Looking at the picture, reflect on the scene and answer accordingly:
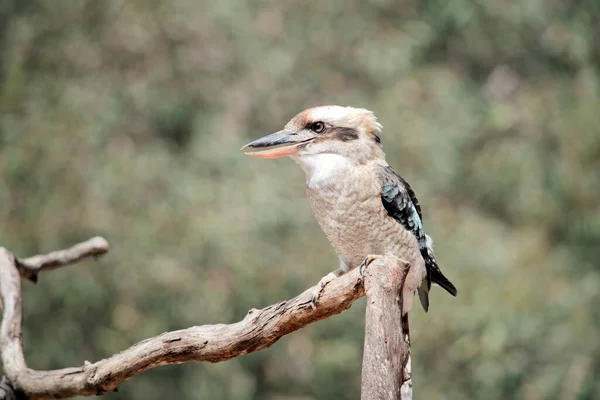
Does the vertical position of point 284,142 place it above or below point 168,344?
above

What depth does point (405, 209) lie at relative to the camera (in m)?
2.04

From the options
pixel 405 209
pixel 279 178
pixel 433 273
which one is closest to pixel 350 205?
pixel 405 209

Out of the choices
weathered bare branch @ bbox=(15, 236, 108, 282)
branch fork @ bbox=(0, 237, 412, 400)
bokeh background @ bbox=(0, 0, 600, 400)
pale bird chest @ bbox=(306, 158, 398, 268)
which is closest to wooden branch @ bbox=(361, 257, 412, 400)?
branch fork @ bbox=(0, 237, 412, 400)

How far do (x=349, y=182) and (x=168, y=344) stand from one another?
58 centimetres

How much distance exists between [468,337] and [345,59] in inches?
87.8

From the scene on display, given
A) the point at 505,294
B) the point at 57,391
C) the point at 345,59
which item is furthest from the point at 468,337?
the point at 57,391

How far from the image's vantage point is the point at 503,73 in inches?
254

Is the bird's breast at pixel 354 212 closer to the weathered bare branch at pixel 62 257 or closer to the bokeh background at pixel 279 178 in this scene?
the weathered bare branch at pixel 62 257

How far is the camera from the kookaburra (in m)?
1.94

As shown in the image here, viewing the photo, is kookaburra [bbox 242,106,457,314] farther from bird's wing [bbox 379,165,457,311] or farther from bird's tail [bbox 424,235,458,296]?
bird's tail [bbox 424,235,458,296]

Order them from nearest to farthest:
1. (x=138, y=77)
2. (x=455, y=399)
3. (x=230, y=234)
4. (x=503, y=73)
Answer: (x=230, y=234) < (x=455, y=399) < (x=138, y=77) < (x=503, y=73)

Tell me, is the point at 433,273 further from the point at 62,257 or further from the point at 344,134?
the point at 62,257

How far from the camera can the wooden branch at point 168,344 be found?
1.71 metres

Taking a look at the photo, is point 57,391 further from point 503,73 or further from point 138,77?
point 503,73
